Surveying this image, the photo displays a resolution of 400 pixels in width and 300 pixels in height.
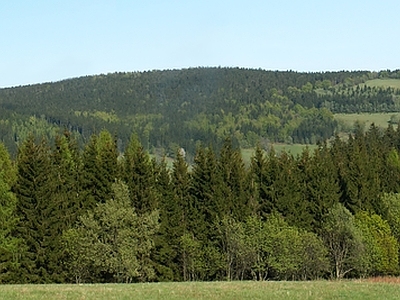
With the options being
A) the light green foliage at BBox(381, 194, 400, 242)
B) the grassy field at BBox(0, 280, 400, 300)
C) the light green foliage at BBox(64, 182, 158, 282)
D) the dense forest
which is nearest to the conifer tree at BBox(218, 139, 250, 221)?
the dense forest

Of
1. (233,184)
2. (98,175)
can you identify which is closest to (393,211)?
(233,184)

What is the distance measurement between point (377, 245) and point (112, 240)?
1089 inches

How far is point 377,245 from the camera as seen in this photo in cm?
6781

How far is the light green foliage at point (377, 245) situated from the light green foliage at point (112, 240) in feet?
73.8

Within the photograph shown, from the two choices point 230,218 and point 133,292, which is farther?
point 230,218

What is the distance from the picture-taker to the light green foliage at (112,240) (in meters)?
54.5

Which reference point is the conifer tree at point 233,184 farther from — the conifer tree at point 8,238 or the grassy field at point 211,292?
the grassy field at point 211,292

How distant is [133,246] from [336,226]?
875 inches

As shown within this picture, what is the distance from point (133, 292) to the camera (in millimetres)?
32312

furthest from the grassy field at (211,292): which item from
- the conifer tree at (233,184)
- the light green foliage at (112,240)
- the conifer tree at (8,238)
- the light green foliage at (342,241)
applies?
the light green foliage at (342,241)

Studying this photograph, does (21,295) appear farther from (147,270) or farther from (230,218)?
(230,218)

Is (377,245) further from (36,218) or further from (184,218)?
(36,218)

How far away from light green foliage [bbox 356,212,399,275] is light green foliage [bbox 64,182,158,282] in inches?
885

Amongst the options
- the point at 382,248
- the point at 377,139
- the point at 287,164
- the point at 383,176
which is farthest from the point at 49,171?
the point at 377,139
